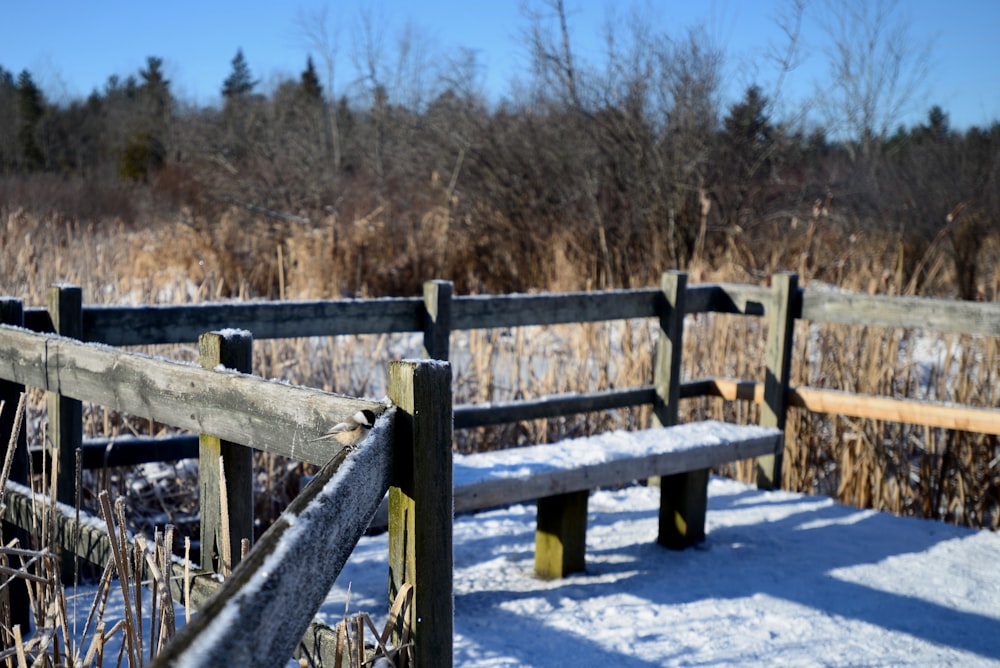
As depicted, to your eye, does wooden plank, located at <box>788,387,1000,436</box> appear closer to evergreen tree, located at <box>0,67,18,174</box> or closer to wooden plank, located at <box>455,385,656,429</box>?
wooden plank, located at <box>455,385,656,429</box>

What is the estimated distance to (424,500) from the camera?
1.53m

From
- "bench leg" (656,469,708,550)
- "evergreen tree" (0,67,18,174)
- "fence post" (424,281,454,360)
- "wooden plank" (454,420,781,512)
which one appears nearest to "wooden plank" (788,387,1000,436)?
"wooden plank" (454,420,781,512)

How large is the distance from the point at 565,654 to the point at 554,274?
8472 millimetres

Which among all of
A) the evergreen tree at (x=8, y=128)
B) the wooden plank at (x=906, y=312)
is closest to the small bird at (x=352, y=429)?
the wooden plank at (x=906, y=312)

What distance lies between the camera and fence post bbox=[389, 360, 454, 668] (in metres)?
1.51

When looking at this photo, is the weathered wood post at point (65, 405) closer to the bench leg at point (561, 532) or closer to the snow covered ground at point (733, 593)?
the snow covered ground at point (733, 593)

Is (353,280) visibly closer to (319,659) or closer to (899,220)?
(899,220)

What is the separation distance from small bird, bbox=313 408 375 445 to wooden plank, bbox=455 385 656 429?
8.63 ft

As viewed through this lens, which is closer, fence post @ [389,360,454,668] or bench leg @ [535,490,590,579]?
fence post @ [389,360,454,668]

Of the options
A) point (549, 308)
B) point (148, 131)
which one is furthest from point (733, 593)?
point (148, 131)

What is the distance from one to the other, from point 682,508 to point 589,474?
0.66m

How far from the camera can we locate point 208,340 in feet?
6.22

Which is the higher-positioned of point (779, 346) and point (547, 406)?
point (779, 346)

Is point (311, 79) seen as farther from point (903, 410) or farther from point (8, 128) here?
point (903, 410)
